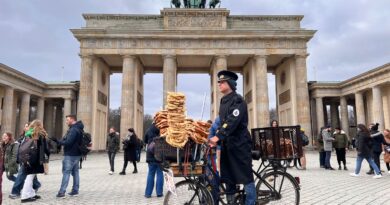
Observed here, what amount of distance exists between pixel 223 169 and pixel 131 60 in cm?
3507

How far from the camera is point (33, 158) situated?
7.98 metres

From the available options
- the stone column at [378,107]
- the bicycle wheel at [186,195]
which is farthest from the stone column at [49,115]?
the bicycle wheel at [186,195]

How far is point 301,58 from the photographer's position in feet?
127

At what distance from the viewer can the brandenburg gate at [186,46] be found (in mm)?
37688

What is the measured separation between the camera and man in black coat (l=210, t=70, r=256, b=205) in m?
4.45

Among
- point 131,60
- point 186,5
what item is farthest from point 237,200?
point 186,5

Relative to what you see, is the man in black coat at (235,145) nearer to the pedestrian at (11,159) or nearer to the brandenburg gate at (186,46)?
the pedestrian at (11,159)

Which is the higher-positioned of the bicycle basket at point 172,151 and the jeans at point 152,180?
the bicycle basket at point 172,151

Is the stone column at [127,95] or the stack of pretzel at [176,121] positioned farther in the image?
the stone column at [127,95]

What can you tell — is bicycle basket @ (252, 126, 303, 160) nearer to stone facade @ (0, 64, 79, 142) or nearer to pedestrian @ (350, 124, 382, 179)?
pedestrian @ (350, 124, 382, 179)

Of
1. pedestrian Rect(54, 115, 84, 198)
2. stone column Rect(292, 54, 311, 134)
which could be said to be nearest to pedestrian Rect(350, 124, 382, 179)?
pedestrian Rect(54, 115, 84, 198)

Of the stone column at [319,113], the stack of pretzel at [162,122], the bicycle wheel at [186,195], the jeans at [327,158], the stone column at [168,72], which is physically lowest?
the jeans at [327,158]

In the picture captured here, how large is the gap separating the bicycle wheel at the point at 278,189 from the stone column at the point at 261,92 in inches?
1295

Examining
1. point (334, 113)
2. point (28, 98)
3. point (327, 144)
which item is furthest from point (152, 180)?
point (334, 113)
